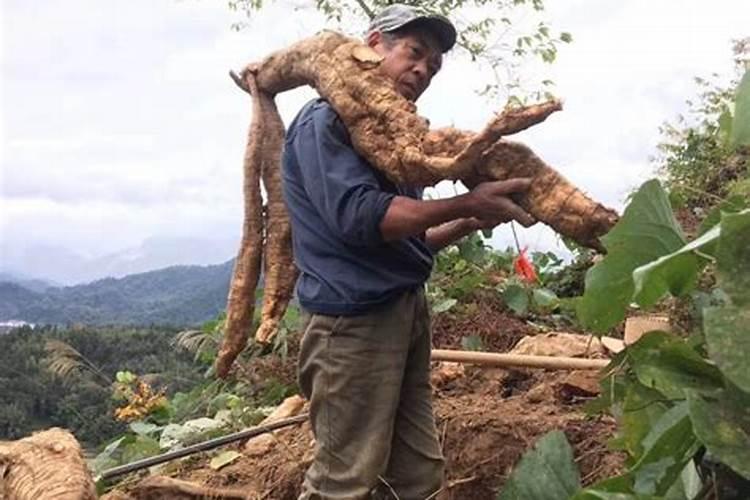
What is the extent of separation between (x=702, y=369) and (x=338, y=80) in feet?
4.73

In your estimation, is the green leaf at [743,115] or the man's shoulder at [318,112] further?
the man's shoulder at [318,112]

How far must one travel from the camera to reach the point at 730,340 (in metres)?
0.86

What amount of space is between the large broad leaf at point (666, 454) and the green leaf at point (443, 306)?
12.6ft

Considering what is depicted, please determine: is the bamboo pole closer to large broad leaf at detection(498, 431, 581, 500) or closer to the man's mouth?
the man's mouth

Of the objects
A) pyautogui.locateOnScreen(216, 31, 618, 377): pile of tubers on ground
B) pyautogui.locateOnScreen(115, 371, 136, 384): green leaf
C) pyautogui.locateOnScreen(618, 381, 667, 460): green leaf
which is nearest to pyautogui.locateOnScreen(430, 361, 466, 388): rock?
pyautogui.locateOnScreen(216, 31, 618, 377): pile of tubers on ground

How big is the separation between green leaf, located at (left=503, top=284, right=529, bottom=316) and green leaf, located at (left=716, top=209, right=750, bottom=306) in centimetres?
393

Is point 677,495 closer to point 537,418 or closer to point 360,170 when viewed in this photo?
point 360,170

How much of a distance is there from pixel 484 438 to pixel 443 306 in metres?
1.67

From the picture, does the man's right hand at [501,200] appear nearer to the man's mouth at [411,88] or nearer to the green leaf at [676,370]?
the man's mouth at [411,88]

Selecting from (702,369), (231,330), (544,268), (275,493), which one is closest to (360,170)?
(231,330)

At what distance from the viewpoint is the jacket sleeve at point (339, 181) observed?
2086mm

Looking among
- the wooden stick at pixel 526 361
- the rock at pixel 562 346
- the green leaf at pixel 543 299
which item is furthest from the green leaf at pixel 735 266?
the green leaf at pixel 543 299

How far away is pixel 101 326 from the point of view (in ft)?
34.9

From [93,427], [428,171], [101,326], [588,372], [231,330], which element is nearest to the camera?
[428,171]
